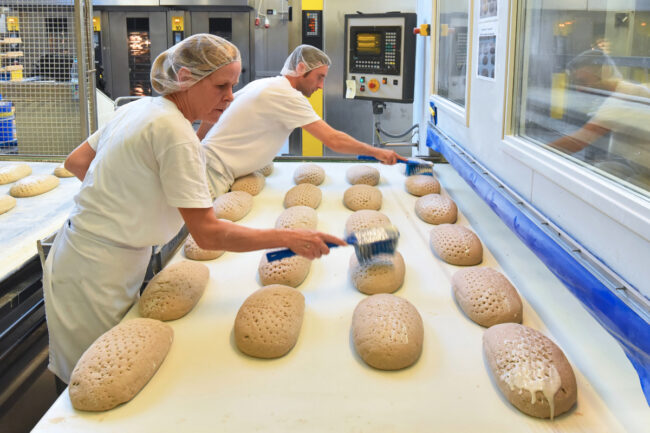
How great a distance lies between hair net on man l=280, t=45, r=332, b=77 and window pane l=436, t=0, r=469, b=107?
607 mm

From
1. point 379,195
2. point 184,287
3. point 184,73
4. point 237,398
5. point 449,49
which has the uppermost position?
point 449,49

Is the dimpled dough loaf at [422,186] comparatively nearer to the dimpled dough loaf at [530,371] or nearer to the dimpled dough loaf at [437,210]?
the dimpled dough loaf at [437,210]

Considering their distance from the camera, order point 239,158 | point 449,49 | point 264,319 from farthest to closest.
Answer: point 449,49
point 239,158
point 264,319

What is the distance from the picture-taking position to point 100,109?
3.48 meters

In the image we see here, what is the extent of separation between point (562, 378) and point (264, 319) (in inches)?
25.6

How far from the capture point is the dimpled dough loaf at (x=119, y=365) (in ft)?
3.42

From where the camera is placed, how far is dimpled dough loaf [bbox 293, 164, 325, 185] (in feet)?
8.07

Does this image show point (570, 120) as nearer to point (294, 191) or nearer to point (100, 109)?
point (294, 191)

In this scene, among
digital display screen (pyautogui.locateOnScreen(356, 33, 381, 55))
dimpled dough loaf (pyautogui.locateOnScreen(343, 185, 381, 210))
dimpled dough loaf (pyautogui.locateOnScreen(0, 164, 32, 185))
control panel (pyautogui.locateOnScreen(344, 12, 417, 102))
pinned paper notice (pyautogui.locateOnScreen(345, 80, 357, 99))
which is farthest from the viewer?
pinned paper notice (pyautogui.locateOnScreen(345, 80, 357, 99))

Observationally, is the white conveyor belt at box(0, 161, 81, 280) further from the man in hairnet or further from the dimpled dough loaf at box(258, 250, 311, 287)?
the dimpled dough loaf at box(258, 250, 311, 287)

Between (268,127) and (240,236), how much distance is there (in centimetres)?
117

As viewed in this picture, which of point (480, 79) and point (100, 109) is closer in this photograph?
point (480, 79)

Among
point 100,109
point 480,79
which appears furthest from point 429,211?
point 100,109

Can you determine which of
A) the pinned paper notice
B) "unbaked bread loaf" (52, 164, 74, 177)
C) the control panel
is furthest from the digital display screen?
"unbaked bread loaf" (52, 164, 74, 177)
